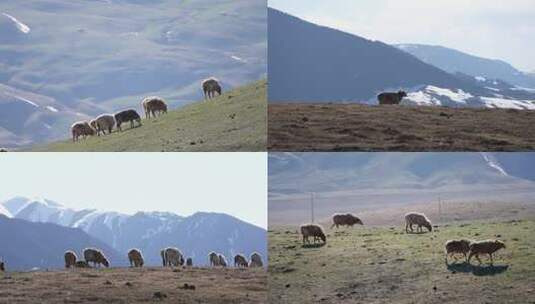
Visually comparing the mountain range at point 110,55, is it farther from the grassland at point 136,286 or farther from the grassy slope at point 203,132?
the grassland at point 136,286

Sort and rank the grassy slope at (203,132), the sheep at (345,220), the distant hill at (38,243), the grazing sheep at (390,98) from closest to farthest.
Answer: the distant hill at (38,243)
the grassy slope at (203,132)
the sheep at (345,220)
the grazing sheep at (390,98)

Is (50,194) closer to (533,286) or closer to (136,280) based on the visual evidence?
(136,280)

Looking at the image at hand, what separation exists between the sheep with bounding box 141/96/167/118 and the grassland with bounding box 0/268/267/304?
3.14 m

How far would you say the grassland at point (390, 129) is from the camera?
→ 19.4 meters

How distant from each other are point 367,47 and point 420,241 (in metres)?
5.37

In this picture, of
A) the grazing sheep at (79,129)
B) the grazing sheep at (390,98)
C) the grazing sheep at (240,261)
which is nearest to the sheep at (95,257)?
the grazing sheep at (79,129)

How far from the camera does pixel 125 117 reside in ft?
63.7

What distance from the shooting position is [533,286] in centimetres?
1920

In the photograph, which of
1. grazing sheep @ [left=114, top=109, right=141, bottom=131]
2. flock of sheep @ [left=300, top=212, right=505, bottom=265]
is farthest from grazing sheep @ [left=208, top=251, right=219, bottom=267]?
grazing sheep @ [left=114, top=109, right=141, bottom=131]

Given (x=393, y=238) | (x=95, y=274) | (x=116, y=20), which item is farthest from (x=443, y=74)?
(x=95, y=274)

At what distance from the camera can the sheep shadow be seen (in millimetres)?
19219

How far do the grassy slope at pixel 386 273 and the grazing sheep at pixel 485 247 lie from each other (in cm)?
14

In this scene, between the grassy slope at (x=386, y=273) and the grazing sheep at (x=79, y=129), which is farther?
the grazing sheep at (x=79, y=129)

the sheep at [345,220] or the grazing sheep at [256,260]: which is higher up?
the sheep at [345,220]
